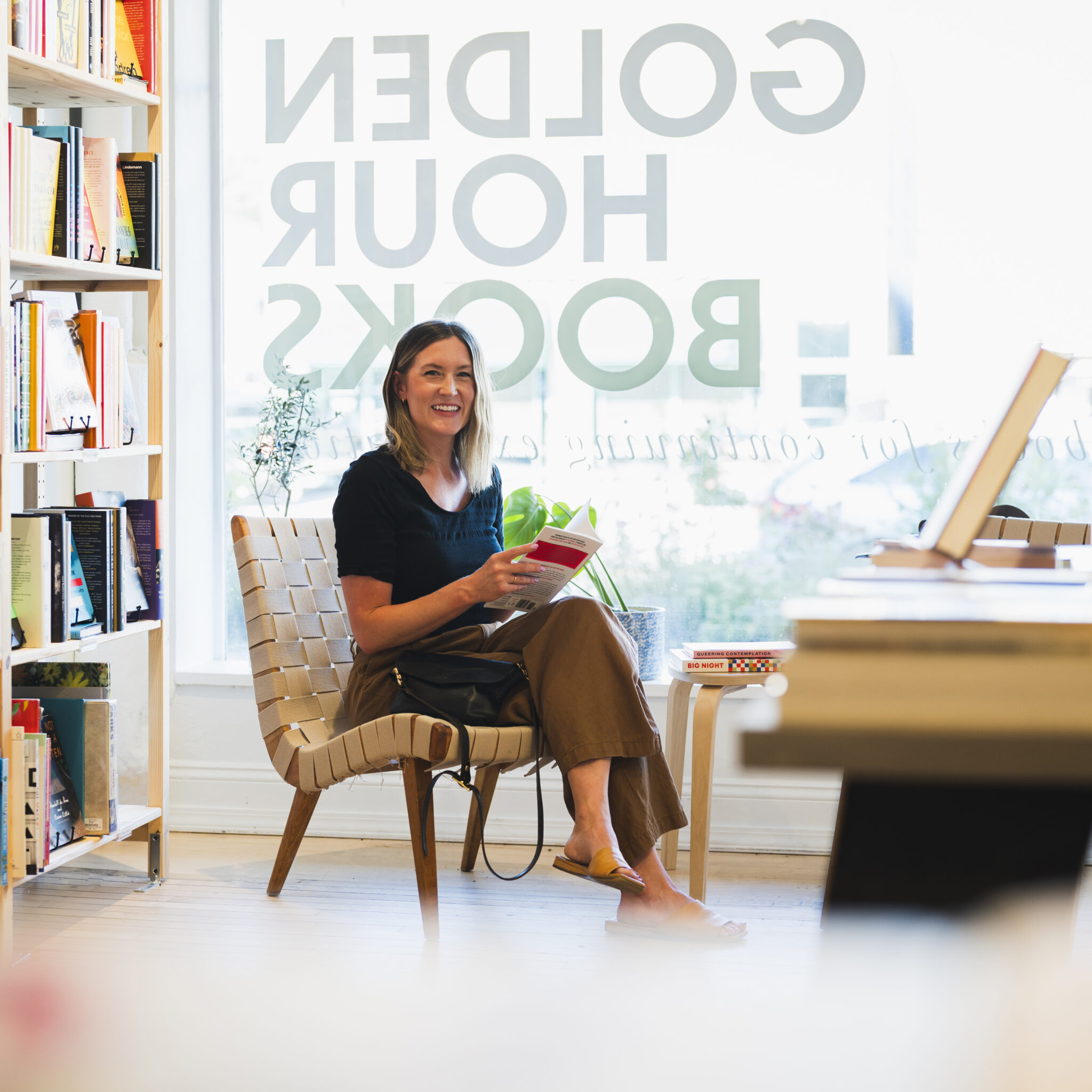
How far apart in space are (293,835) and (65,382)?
42.9 inches

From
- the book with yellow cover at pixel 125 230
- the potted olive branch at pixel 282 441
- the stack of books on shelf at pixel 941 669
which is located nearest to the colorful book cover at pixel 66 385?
the book with yellow cover at pixel 125 230

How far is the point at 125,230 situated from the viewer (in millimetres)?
2629

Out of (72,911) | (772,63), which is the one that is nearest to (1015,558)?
(72,911)

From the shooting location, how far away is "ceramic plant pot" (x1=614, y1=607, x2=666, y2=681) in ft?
9.77

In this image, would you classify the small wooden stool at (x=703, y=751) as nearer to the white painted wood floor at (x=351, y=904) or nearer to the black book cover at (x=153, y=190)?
the white painted wood floor at (x=351, y=904)

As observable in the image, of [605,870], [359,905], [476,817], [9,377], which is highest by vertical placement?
[9,377]

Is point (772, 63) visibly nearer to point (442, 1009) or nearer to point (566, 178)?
point (566, 178)

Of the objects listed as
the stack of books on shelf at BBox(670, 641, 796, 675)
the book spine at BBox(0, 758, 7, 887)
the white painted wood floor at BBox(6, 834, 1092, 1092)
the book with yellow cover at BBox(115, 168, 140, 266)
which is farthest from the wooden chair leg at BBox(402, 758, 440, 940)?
the white painted wood floor at BBox(6, 834, 1092, 1092)

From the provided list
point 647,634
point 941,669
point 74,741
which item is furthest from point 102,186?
point 941,669

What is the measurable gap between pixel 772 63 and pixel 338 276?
4.39 feet

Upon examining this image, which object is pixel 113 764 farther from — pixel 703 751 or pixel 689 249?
pixel 689 249

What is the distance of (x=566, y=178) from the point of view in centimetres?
330

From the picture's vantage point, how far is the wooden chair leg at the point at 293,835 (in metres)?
2.62

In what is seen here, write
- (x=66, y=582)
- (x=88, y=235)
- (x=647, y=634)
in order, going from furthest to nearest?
(x=647, y=634), (x=88, y=235), (x=66, y=582)
